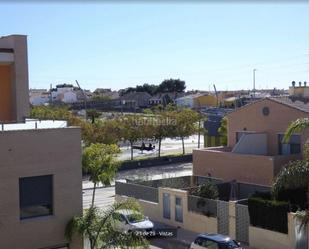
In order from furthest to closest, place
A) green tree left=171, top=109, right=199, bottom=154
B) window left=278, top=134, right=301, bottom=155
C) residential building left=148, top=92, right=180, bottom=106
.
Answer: residential building left=148, top=92, right=180, bottom=106, green tree left=171, top=109, right=199, bottom=154, window left=278, top=134, right=301, bottom=155

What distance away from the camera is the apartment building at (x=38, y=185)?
1473 cm

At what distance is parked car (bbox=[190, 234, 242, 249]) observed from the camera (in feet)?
70.5

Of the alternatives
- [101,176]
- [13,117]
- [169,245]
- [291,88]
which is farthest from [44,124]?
[291,88]

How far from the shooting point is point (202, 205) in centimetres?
2734

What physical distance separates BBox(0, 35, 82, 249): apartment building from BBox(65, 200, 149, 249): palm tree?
341 millimetres

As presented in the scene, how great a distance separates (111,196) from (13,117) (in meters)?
16.8

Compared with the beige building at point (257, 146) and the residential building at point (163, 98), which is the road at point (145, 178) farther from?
the residential building at point (163, 98)

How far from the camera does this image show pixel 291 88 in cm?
4991

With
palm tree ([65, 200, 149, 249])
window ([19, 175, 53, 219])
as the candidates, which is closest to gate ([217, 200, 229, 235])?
palm tree ([65, 200, 149, 249])

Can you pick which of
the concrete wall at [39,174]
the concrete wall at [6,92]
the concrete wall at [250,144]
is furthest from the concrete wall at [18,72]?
the concrete wall at [250,144]

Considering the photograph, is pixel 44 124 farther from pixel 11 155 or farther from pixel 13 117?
pixel 13 117

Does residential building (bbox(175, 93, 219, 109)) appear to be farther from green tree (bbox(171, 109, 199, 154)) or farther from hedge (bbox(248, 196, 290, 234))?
hedge (bbox(248, 196, 290, 234))

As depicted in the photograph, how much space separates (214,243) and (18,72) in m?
10.6

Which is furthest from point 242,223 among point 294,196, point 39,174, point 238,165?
point 39,174
